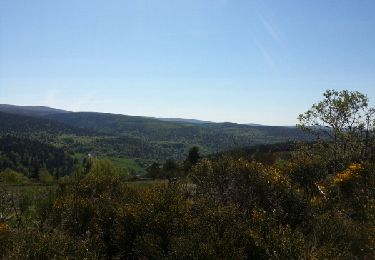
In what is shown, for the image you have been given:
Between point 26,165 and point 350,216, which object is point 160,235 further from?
point 26,165

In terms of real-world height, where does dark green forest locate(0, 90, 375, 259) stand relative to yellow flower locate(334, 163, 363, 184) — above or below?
below

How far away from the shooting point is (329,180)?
30828mm

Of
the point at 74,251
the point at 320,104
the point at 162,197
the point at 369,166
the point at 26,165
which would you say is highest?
the point at 320,104

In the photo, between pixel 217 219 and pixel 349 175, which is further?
pixel 349 175

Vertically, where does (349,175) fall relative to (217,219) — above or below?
above

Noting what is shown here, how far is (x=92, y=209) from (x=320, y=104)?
32825 mm

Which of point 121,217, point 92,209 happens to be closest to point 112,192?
point 92,209

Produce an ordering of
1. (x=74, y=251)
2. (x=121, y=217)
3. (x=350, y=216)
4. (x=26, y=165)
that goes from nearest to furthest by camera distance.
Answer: (x=74, y=251), (x=121, y=217), (x=350, y=216), (x=26, y=165)

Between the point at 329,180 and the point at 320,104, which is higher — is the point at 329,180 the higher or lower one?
the lower one

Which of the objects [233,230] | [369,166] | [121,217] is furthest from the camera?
[369,166]

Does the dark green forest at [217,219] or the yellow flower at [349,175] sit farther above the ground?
the yellow flower at [349,175]

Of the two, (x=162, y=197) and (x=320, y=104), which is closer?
(x=162, y=197)

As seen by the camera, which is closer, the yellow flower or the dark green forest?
the dark green forest

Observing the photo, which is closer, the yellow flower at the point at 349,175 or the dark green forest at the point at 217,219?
the dark green forest at the point at 217,219
